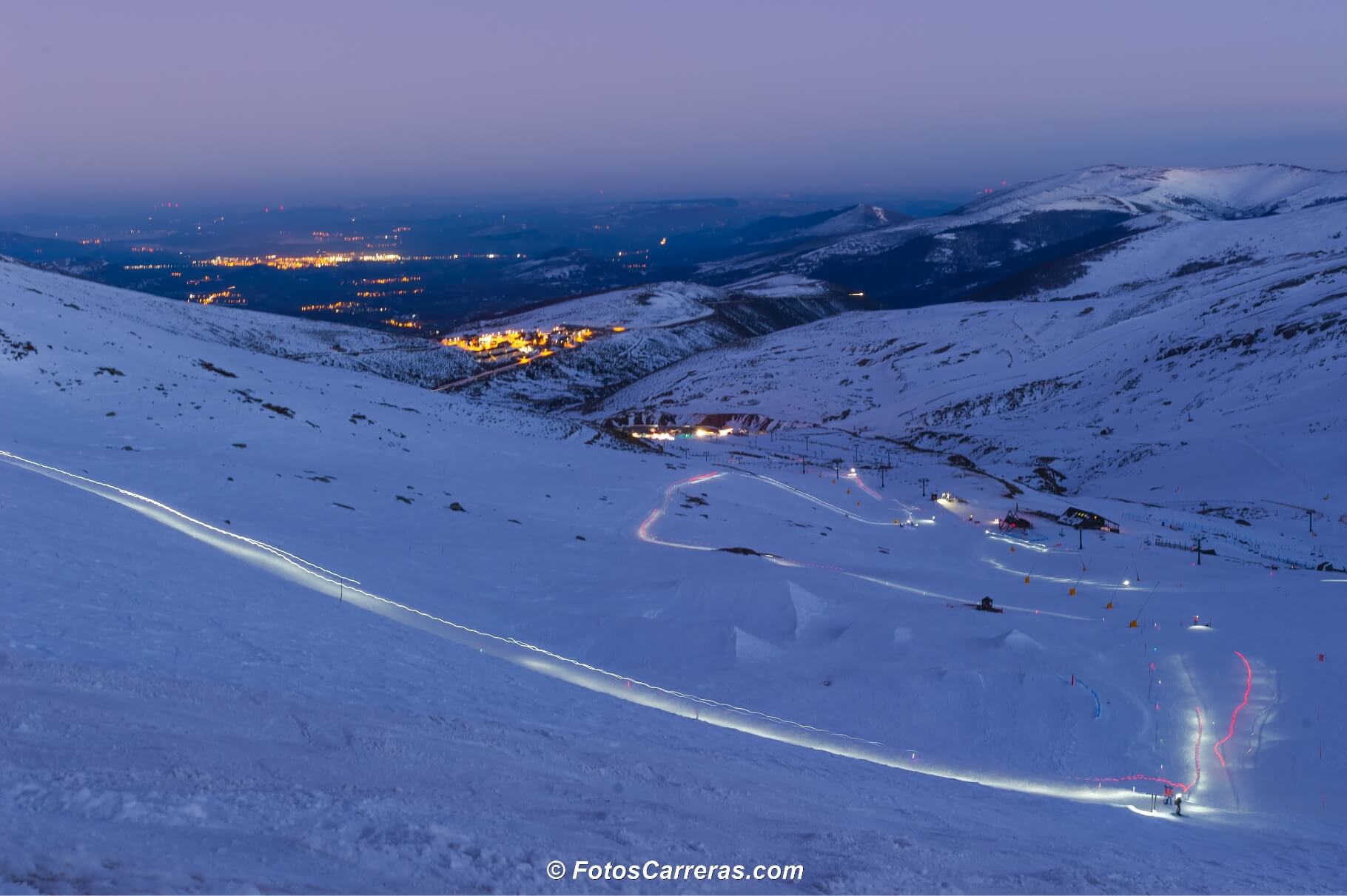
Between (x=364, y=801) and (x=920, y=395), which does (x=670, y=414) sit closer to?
(x=920, y=395)

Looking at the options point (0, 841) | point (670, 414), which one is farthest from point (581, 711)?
point (670, 414)

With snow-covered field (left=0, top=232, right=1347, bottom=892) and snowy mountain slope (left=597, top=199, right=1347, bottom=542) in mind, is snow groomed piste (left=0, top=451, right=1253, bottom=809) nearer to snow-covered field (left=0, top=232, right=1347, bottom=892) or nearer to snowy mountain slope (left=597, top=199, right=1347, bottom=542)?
snow-covered field (left=0, top=232, right=1347, bottom=892)

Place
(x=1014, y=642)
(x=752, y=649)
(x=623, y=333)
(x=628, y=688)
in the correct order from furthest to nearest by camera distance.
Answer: (x=623, y=333)
(x=1014, y=642)
(x=752, y=649)
(x=628, y=688)

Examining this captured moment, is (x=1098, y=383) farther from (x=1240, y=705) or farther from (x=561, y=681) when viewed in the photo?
(x=561, y=681)

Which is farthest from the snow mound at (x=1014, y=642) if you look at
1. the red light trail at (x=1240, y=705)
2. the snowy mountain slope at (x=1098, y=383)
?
the snowy mountain slope at (x=1098, y=383)

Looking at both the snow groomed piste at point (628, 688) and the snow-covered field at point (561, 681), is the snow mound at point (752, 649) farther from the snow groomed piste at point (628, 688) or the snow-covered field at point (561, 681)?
the snow groomed piste at point (628, 688)

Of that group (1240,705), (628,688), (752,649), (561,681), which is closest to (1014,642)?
(1240,705)
